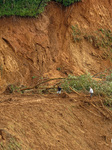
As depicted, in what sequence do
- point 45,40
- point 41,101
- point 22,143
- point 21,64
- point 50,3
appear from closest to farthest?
point 22,143 → point 41,101 → point 21,64 → point 45,40 → point 50,3

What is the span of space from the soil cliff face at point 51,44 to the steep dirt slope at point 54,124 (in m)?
3.47

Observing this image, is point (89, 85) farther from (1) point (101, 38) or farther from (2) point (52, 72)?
(1) point (101, 38)

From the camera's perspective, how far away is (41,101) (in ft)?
28.6

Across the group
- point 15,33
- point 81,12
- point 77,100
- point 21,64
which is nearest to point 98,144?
point 77,100

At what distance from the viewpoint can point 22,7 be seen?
13.6 m

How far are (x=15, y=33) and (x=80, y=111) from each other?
606 cm

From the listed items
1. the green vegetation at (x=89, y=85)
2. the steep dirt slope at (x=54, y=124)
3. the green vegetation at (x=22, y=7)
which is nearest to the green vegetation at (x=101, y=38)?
the green vegetation at (x=22, y=7)

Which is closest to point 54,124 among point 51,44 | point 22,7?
point 51,44

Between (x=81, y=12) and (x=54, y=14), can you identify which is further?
(x=81, y=12)

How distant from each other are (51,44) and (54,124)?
→ 24.8 ft

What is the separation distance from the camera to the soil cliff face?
12438mm

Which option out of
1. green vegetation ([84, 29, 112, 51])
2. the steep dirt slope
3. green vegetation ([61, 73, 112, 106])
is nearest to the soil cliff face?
green vegetation ([84, 29, 112, 51])

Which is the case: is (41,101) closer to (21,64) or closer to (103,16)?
(21,64)

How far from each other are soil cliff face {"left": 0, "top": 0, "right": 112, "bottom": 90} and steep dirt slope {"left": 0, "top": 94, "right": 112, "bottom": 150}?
347 centimetres
